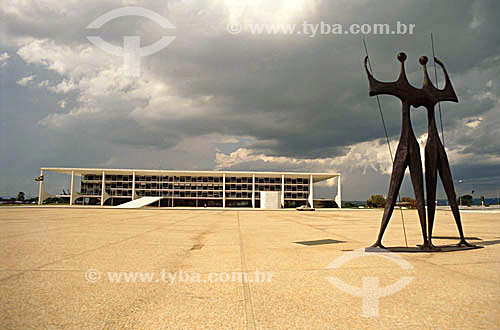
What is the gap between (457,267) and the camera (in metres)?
7.52

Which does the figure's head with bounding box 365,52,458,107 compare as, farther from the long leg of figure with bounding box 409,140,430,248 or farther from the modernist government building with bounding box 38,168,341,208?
the modernist government building with bounding box 38,168,341,208

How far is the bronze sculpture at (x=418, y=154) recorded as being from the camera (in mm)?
10398

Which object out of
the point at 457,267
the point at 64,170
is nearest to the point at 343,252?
the point at 457,267

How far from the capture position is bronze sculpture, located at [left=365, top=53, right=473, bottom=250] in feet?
34.1

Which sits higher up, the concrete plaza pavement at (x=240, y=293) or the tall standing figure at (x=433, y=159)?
the tall standing figure at (x=433, y=159)

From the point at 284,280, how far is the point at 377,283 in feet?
5.88

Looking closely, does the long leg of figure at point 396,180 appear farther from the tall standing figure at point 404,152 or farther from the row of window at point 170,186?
the row of window at point 170,186

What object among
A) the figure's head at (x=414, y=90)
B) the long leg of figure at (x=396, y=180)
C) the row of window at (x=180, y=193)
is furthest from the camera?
the row of window at (x=180, y=193)

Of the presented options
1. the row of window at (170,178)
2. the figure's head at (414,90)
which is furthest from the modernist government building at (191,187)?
the figure's head at (414,90)

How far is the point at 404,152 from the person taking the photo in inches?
414

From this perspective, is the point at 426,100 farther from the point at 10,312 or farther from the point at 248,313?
Result: the point at 10,312

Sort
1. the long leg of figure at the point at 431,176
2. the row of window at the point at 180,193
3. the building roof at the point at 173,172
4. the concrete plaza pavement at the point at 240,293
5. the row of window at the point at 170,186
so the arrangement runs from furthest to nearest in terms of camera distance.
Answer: the row of window at the point at 170,186 → the row of window at the point at 180,193 → the building roof at the point at 173,172 → the long leg of figure at the point at 431,176 → the concrete plaza pavement at the point at 240,293

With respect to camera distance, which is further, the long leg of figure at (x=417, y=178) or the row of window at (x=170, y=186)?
→ the row of window at (x=170, y=186)

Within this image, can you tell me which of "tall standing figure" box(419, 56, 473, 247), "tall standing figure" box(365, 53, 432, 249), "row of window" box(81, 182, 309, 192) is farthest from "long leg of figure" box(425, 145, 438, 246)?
"row of window" box(81, 182, 309, 192)
